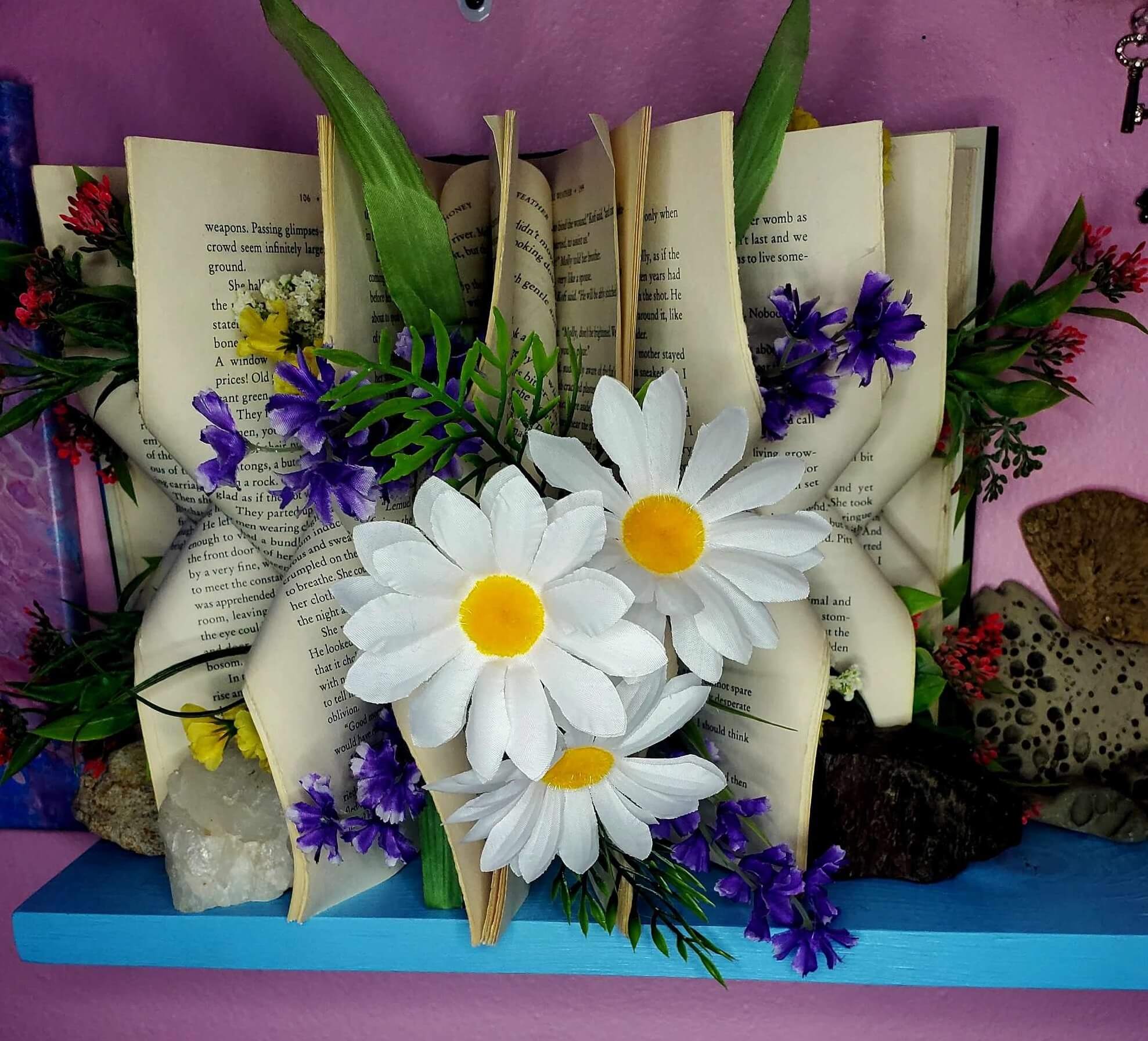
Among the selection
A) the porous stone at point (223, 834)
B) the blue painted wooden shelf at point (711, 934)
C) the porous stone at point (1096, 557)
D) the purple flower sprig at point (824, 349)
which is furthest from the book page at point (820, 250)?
the porous stone at point (223, 834)

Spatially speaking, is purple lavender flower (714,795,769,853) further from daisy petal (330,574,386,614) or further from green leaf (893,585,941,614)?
daisy petal (330,574,386,614)

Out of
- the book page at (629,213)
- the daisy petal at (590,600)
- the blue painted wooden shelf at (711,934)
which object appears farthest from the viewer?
the blue painted wooden shelf at (711,934)

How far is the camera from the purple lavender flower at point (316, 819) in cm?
53

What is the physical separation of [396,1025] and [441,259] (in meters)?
0.72

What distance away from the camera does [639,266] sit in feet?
1.66

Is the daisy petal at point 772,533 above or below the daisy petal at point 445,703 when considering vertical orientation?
above

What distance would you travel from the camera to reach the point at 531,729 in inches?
15.8

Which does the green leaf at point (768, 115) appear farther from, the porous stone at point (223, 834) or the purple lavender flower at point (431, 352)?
the porous stone at point (223, 834)

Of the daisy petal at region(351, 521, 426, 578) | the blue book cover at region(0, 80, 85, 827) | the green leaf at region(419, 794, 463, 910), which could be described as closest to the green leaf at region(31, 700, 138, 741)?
the blue book cover at region(0, 80, 85, 827)

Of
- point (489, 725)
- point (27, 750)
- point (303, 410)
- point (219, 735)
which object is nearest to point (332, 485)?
point (303, 410)

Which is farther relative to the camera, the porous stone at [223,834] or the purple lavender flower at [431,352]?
the porous stone at [223,834]

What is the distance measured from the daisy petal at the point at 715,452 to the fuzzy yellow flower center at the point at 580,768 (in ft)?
0.52

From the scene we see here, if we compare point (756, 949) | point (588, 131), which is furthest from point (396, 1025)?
point (588, 131)

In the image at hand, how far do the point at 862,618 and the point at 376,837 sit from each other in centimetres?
37
